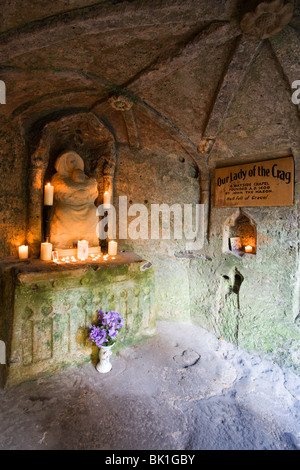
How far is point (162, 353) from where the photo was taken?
3930 mm

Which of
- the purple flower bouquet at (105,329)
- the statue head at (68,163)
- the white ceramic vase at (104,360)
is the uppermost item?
the statue head at (68,163)

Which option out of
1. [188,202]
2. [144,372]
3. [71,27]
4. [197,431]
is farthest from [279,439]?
[71,27]

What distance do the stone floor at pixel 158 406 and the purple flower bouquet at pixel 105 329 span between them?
0.47 m

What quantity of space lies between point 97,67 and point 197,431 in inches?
185

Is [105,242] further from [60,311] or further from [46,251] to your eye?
[60,311]

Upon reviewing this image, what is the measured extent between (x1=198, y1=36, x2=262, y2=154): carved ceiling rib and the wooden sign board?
0.71 metres

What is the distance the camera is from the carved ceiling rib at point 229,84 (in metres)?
2.82

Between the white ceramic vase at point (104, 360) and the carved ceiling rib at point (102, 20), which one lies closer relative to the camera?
the carved ceiling rib at point (102, 20)

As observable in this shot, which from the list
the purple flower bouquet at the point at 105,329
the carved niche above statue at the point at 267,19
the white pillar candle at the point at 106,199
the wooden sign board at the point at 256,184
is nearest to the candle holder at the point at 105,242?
the white pillar candle at the point at 106,199

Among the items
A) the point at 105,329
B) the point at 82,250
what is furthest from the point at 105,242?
the point at 105,329

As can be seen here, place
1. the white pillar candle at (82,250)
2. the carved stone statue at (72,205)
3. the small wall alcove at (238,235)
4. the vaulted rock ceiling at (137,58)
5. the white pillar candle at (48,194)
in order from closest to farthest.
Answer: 1. the vaulted rock ceiling at (137,58)
2. the white pillar candle at (82,250)
3. the white pillar candle at (48,194)
4. the carved stone statue at (72,205)
5. the small wall alcove at (238,235)

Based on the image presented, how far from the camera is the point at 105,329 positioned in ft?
11.1

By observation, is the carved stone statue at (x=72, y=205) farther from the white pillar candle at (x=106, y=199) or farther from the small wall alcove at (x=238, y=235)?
the small wall alcove at (x=238, y=235)
